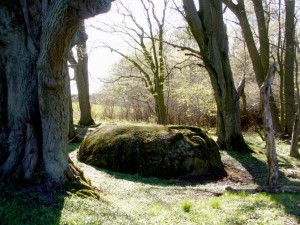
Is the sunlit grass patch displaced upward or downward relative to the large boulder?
downward

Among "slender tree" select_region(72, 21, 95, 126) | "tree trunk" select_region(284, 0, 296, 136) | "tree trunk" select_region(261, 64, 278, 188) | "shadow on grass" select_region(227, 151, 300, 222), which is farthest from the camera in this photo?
"slender tree" select_region(72, 21, 95, 126)

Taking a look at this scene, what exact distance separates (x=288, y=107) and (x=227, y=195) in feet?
35.1

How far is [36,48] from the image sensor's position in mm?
4914

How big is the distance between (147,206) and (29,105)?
224 cm

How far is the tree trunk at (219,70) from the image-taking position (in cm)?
1112

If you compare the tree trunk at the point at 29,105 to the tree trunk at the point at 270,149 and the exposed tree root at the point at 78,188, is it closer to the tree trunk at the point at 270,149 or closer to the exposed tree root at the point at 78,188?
the exposed tree root at the point at 78,188

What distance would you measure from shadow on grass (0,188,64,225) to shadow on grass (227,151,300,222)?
312 cm

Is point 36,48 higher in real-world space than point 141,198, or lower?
higher

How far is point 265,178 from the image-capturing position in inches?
315

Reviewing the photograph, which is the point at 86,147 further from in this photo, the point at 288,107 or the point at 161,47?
the point at 161,47

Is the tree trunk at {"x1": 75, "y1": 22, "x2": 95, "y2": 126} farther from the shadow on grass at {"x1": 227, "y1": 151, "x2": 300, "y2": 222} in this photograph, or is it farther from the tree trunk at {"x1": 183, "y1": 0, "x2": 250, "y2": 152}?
the shadow on grass at {"x1": 227, "y1": 151, "x2": 300, "y2": 222}

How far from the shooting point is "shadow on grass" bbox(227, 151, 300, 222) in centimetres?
496

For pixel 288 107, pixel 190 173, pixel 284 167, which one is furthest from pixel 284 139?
pixel 190 173

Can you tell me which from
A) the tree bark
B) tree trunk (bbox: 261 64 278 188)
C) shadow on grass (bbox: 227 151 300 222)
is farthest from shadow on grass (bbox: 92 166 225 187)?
the tree bark
